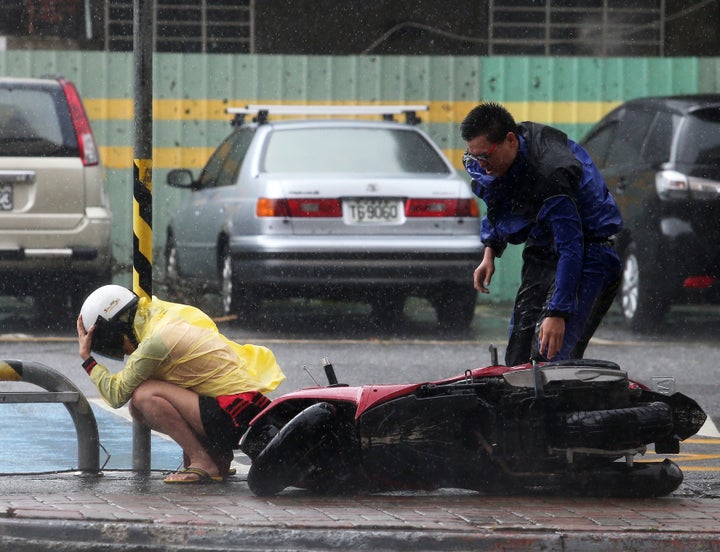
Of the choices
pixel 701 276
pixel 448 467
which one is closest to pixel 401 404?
pixel 448 467

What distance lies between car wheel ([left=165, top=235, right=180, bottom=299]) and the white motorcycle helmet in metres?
7.42

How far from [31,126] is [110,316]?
5.73m

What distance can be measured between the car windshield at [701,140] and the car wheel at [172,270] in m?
Result: 4.58

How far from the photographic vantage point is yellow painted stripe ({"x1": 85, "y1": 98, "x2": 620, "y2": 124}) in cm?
1516

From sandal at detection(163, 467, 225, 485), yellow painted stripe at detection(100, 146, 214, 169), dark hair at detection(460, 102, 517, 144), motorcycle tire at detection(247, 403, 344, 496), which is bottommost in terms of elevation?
sandal at detection(163, 467, 225, 485)

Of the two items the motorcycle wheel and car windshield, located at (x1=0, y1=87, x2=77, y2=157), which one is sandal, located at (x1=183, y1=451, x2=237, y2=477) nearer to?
the motorcycle wheel

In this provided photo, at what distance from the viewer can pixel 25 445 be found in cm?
723

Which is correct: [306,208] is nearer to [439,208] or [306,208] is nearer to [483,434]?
[439,208]

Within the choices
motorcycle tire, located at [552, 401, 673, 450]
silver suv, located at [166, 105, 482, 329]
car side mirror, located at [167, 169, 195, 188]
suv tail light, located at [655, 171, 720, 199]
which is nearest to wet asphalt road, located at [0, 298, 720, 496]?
silver suv, located at [166, 105, 482, 329]

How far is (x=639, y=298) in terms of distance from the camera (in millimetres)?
11781

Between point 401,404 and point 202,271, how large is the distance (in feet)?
23.3

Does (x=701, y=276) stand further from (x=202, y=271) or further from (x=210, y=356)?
(x=210, y=356)

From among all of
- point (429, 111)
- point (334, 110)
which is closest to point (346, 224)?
point (334, 110)

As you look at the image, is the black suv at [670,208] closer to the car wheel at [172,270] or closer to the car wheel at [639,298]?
the car wheel at [639,298]
